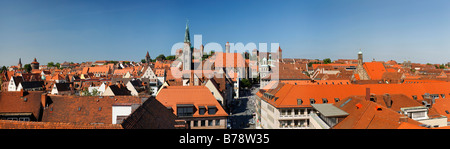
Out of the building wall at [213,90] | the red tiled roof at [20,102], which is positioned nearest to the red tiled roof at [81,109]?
the red tiled roof at [20,102]

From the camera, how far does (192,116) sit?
2655cm

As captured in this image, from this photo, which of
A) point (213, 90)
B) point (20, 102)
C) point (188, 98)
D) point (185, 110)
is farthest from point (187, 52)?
point (20, 102)

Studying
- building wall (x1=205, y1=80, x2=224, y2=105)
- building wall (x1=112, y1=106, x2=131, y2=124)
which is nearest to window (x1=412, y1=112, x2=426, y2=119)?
building wall (x1=112, y1=106, x2=131, y2=124)

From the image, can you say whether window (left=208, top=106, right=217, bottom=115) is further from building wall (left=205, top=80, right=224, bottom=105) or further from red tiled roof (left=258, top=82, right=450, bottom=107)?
building wall (left=205, top=80, right=224, bottom=105)

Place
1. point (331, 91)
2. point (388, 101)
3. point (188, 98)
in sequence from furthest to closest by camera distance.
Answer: point (331, 91) → point (188, 98) → point (388, 101)

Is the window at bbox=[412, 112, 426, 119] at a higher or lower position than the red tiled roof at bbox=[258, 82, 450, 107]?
lower

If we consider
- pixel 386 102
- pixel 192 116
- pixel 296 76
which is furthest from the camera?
pixel 296 76

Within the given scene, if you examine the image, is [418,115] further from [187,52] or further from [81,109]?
[187,52]
